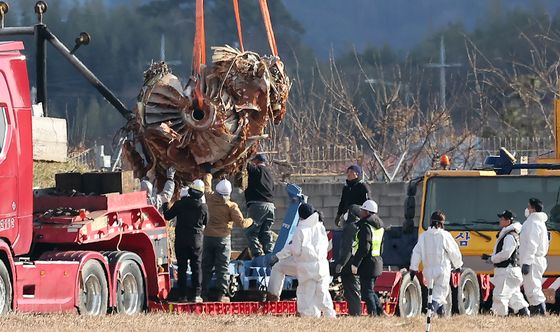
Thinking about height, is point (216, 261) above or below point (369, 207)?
below

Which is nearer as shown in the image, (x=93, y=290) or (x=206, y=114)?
(x=93, y=290)

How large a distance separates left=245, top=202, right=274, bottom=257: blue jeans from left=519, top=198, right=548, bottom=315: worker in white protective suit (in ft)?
11.3

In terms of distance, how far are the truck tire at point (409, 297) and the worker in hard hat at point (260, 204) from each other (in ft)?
6.97

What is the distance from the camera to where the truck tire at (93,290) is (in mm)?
17344

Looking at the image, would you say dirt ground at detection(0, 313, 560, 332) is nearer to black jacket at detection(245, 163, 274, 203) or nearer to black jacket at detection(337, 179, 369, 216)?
black jacket at detection(337, 179, 369, 216)

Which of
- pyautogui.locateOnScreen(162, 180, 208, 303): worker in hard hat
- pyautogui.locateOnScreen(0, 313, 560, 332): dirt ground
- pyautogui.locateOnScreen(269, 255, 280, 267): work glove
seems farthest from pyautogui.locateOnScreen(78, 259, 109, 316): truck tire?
pyautogui.locateOnScreen(269, 255, 280, 267): work glove

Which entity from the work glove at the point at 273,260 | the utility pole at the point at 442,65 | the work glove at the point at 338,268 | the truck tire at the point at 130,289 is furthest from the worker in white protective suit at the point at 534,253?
the utility pole at the point at 442,65

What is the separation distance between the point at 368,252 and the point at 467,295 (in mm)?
2551

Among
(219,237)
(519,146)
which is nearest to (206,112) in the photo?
(219,237)

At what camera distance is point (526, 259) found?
Answer: 806 inches

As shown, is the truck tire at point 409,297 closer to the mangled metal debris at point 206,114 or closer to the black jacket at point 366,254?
the black jacket at point 366,254

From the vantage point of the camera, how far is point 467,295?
2080 centimetres

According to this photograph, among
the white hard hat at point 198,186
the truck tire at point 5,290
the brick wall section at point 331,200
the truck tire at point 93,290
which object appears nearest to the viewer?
the truck tire at point 5,290

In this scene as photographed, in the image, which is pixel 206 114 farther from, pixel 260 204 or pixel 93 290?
pixel 93 290
